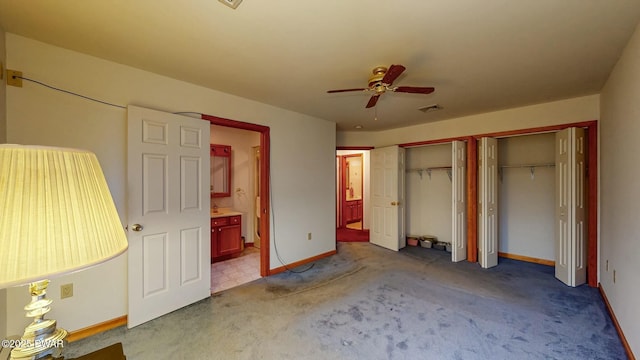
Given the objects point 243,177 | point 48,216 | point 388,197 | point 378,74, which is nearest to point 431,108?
point 378,74

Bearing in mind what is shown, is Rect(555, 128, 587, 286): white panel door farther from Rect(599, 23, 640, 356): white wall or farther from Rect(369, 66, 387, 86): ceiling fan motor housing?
Rect(369, 66, 387, 86): ceiling fan motor housing

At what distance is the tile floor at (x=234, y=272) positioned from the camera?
10.7 ft

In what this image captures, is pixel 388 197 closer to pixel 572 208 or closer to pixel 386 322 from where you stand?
pixel 572 208

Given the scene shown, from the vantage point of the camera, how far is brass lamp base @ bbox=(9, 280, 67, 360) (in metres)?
0.75

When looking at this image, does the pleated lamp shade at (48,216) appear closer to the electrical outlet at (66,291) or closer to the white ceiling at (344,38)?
the white ceiling at (344,38)

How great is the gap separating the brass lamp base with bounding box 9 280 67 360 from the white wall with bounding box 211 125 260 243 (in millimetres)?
4243

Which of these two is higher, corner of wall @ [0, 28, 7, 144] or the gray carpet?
corner of wall @ [0, 28, 7, 144]

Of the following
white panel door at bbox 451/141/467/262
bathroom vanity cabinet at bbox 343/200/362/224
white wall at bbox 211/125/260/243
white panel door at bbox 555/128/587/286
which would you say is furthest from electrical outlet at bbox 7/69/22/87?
bathroom vanity cabinet at bbox 343/200/362/224

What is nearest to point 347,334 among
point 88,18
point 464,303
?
point 464,303

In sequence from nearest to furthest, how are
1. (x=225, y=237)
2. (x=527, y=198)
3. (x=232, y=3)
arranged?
(x=232, y=3) < (x=527, y=198) < (x=225, y=237)

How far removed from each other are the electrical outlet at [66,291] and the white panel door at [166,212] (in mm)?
396

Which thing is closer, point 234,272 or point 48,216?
point 48,216

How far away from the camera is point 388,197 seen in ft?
16.3

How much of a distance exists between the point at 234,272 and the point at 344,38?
3263mm
